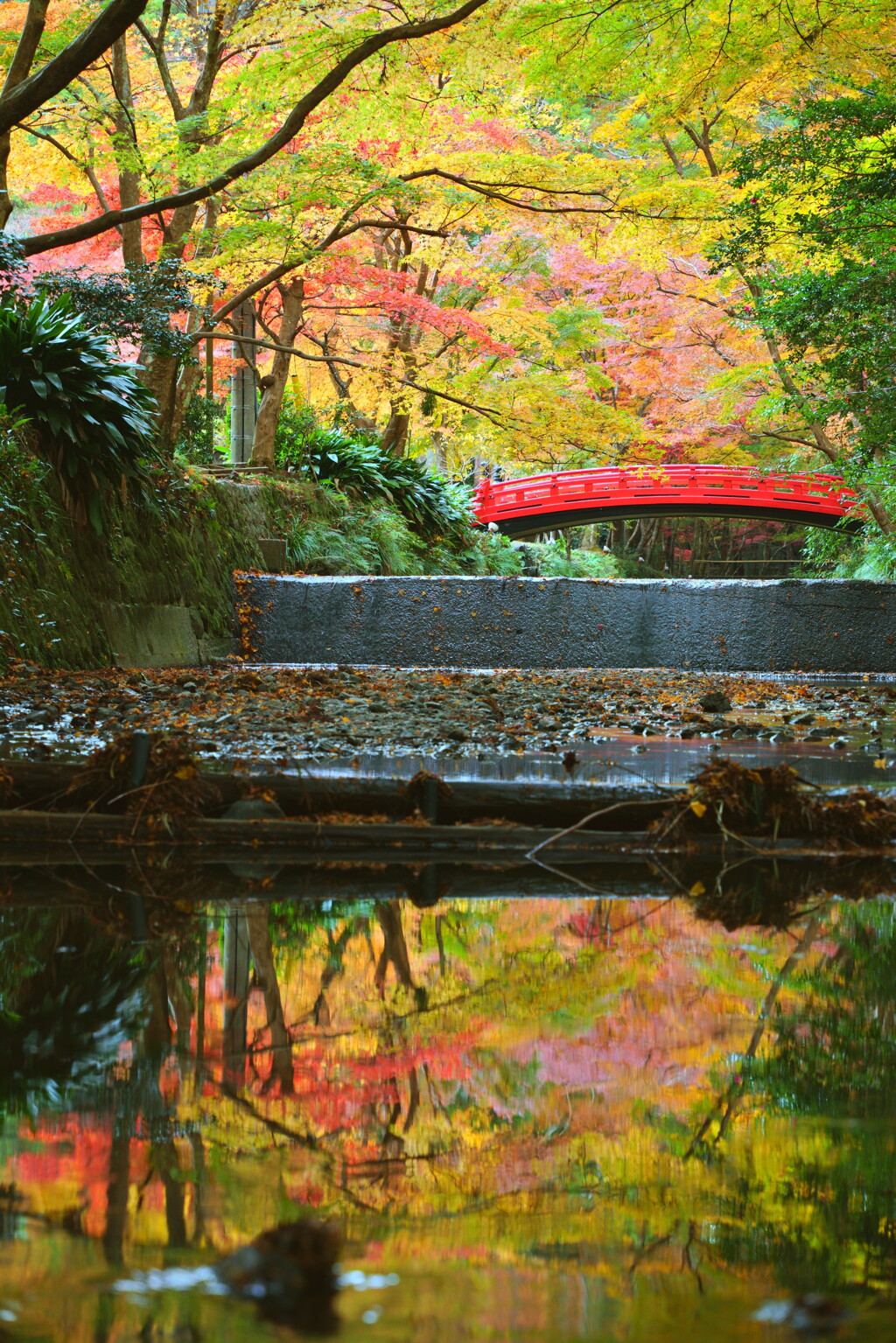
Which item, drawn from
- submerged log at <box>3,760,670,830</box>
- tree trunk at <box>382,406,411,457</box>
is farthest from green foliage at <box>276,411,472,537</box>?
submerged log at <box>3,760,670,830</box>

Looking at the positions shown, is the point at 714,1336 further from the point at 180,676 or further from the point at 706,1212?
the point at 180,676

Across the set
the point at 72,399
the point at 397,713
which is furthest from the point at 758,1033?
the point at 72,399

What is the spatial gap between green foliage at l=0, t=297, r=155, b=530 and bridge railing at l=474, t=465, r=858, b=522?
13.5 metres

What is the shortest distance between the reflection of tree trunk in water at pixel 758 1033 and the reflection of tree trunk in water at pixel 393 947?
50 centimetres

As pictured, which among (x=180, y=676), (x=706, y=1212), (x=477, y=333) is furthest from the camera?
(x=477, y=333)

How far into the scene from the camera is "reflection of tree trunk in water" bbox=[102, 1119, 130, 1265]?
832mm

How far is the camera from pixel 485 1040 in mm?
1373

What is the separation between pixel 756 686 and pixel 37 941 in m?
6.48

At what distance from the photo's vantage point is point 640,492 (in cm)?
2139

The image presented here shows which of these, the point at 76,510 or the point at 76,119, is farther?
the point at 76,119

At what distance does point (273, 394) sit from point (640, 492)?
9.81 metres

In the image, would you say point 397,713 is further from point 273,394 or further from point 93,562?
point 273,394

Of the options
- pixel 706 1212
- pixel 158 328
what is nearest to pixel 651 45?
pixel 158 328

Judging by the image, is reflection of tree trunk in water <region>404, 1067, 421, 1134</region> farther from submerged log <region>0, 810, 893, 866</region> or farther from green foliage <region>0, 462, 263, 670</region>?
green foliage <region>0, 462, 263, 670</region>
